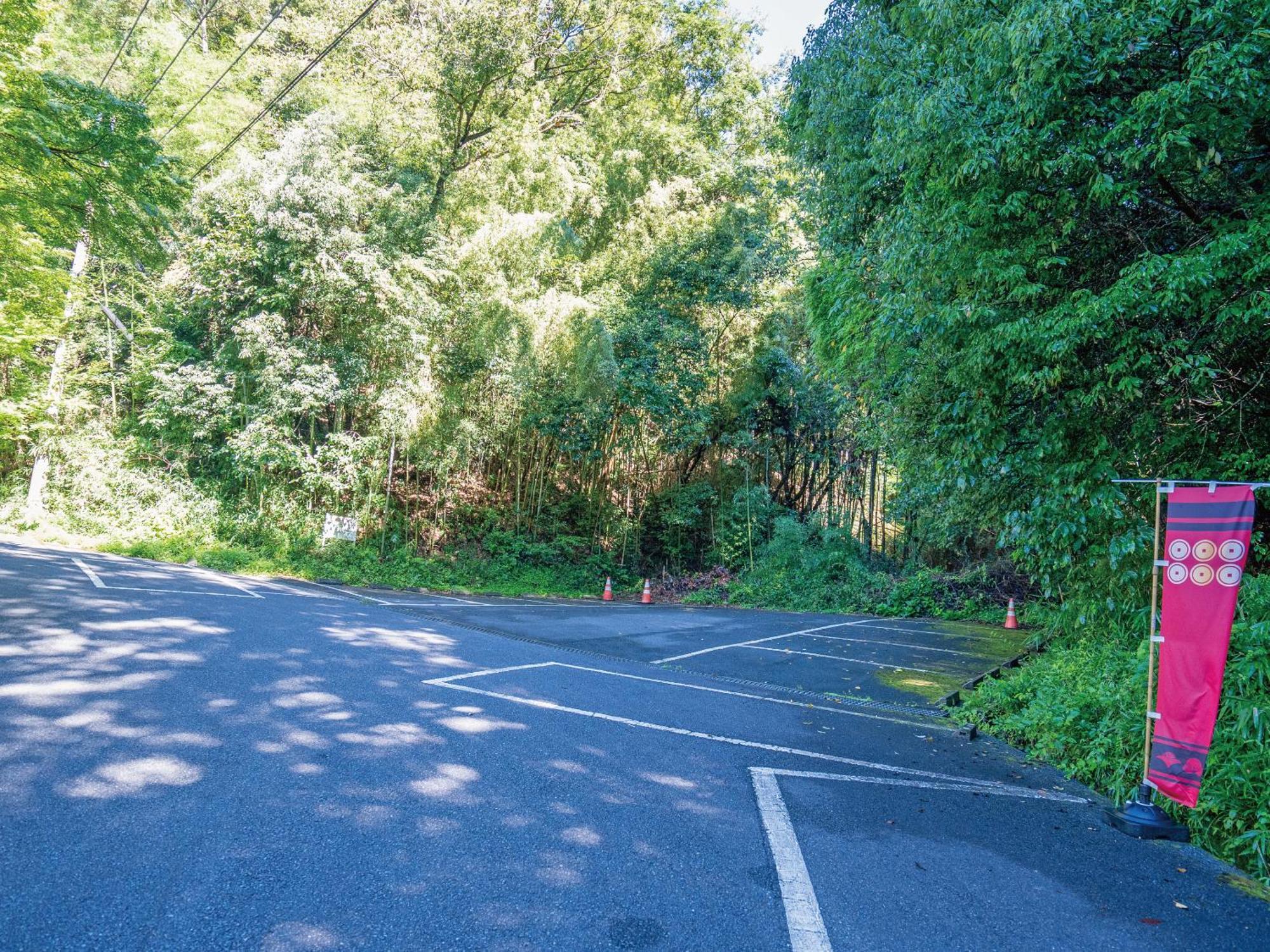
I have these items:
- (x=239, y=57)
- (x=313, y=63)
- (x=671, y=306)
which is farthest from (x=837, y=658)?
(x=239, y=57)

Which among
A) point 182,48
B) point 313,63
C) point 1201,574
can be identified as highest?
point 182,48

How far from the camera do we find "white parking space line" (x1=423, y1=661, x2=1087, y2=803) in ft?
13.8

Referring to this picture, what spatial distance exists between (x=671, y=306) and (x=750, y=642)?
928 centimetres

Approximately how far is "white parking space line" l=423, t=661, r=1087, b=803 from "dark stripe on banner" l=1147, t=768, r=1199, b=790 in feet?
1.70

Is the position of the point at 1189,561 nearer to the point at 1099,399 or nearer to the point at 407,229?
the point at 1099,399

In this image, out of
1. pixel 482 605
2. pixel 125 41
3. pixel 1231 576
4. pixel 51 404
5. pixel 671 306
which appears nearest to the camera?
pixel 1231 576

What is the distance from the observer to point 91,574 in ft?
31.1

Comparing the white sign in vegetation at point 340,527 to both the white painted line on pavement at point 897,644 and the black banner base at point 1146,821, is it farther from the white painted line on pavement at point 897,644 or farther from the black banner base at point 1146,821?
the black banner base at point 1146,821

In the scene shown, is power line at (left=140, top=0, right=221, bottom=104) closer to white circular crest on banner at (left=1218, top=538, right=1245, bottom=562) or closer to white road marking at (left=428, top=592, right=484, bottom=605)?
white road marking at (left=428, top=592, right=484, bottom=605)

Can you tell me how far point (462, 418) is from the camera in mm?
14336

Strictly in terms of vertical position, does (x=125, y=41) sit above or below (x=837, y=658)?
above

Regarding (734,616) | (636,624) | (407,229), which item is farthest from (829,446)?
(407,229)

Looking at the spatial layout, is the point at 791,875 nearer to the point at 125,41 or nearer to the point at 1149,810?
the point at 1149,810

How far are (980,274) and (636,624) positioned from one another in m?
7.09
